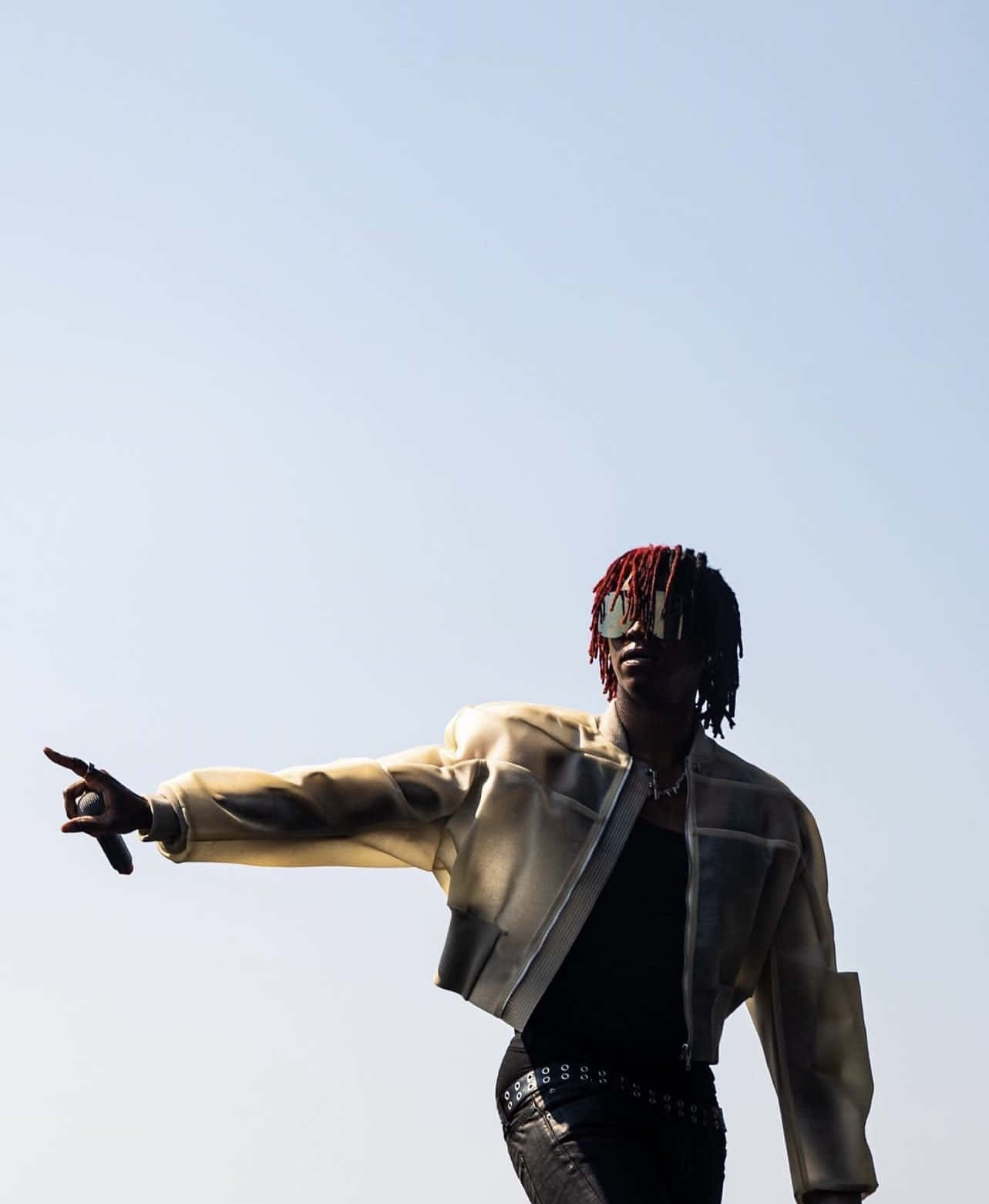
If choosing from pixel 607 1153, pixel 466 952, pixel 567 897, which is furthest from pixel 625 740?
pixel 607 1153

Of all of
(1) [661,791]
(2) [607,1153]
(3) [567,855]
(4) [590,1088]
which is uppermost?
(1) [661,791]

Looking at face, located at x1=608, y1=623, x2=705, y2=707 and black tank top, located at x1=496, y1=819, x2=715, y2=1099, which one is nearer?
black tank top, located at x1=496, y1=819, x2=715, y2=1099

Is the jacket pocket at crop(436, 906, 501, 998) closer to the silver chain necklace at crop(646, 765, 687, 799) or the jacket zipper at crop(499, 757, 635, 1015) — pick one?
the jacket zipper at crop(499, 757, 635, 1015)

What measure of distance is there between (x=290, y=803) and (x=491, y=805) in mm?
781

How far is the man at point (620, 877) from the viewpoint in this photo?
786cm

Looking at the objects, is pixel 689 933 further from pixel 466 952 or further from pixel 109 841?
pixel 109 841

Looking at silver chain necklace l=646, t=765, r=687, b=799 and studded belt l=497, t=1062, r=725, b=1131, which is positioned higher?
silver chain necklace l=646, t=765, r=687, b=799

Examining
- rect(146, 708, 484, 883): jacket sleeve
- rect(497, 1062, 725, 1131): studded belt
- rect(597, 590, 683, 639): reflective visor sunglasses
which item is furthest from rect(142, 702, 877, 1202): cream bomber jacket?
rect(597, 590, 683, 639): reflective visor sunglasses

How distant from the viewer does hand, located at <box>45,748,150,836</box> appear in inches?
290

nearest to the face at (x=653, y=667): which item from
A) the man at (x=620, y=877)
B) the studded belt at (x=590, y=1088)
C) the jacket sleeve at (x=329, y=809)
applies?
the man at (x=620, y=877)

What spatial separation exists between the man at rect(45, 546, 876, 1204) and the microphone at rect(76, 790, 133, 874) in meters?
0.04

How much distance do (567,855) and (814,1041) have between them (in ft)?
4.32

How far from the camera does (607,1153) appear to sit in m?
7.70

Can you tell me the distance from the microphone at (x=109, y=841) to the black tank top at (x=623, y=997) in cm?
163
